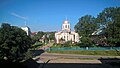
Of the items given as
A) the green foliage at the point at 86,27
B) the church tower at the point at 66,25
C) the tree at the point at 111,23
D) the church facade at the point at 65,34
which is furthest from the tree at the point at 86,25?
the church tower at the point at 66,25

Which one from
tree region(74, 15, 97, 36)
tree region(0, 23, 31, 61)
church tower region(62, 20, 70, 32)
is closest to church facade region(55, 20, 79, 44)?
church tower region(62, 20, 70, 32)

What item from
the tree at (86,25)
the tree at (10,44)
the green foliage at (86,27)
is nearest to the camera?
the tree at (10,44)

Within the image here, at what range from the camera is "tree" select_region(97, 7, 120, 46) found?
42844mm

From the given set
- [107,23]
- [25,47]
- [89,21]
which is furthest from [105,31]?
[25,47]

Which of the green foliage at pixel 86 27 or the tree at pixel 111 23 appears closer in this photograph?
the tree at pixel 111 23

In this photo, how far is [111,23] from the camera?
4494cm

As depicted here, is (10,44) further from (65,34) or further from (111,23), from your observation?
(65,34)

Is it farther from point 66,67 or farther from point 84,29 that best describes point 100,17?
point 66,67

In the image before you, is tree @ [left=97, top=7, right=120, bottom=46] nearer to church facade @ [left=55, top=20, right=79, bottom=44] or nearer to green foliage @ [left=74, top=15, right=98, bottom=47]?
green foliage @ [left=74, top=15, right=98, bottom=47]

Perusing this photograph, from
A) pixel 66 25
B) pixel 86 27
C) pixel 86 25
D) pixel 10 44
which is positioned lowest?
pixel 10 44

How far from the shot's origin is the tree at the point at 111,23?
141 feet

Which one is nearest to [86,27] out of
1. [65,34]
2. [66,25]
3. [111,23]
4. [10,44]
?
[111,23]

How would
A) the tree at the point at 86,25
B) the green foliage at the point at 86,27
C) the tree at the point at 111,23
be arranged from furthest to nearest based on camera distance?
the tree at the point at 86,25, the green foliage at the point at 86,27, the tree at the point at 111,23

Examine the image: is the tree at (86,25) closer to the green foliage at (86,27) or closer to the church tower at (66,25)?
the green foliage at (86,27)
